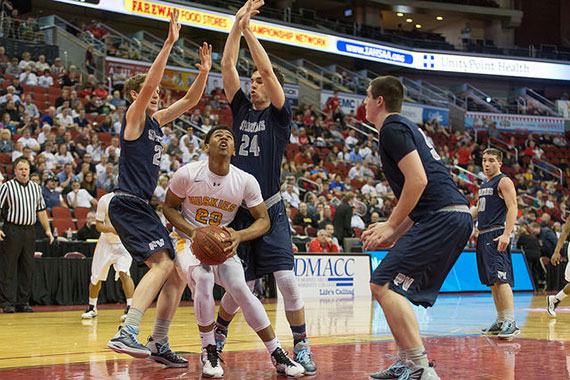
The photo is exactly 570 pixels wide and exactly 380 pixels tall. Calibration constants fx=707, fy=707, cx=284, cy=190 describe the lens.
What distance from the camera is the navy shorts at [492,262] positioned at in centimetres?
783

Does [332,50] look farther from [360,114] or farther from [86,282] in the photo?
[86,282]

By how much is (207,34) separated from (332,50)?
598 cm

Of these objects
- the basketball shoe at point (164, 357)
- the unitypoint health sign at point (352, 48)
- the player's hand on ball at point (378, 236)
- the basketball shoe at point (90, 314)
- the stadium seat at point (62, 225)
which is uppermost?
the unitypoint health sign at point (352, 48)

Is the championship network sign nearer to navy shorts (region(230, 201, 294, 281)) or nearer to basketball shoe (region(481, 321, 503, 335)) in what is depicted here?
basketball shoe (region(481, 321, 503, 335))

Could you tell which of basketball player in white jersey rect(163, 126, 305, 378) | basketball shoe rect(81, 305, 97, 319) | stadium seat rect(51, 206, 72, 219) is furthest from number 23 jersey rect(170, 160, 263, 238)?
stadium seat rect(51, 206, 72, 219)

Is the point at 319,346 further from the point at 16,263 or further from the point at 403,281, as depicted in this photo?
the point at 16,263

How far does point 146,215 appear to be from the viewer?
5.27 meters

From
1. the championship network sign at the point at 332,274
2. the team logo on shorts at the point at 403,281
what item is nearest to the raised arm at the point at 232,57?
the team logo on shorts at the point at 403,281

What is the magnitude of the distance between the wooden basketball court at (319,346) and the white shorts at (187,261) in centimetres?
65

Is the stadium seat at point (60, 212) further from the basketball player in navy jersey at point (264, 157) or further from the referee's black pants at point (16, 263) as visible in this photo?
the basketball player in navy jersey at point (264, 157)

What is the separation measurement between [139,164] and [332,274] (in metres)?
9.12

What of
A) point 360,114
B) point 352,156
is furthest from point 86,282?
point 360,114

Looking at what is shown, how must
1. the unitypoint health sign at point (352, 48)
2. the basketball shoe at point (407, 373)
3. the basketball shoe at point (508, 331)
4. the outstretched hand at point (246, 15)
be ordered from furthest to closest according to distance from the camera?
1. the unitypoint health sign at point (352, 48)
2. the basketball shoe at point (508, 331)
3. the outstretched hand at point (246, 15)
4. the basketball shoe at point (407, 373)

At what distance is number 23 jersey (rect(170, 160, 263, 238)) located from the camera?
5.17 meters
